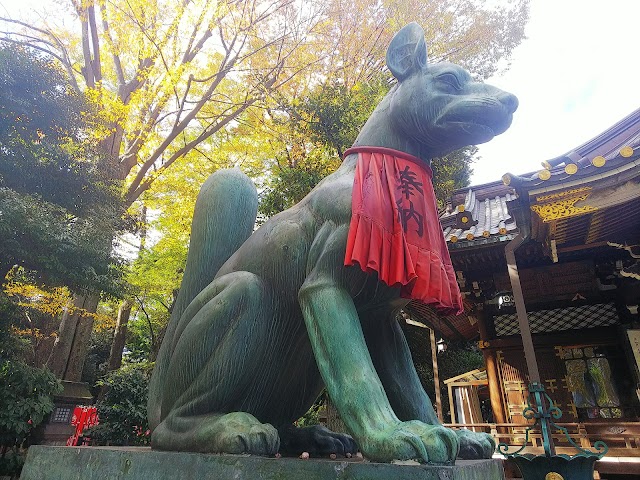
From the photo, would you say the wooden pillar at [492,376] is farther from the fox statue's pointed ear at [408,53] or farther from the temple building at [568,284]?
the fox statue's pointed ear at [408,53]

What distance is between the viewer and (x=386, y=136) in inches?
73.3

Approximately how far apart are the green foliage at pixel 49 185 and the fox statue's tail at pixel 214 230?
18.7 feet

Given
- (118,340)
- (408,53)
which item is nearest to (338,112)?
(408,53)

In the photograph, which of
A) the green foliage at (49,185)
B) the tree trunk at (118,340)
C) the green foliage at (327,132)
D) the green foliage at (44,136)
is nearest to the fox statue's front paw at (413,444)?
the green foliage at (327,132)

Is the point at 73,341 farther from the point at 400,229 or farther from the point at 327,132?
the point at 400,229

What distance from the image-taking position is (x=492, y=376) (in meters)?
8.55

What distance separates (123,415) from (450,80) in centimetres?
958

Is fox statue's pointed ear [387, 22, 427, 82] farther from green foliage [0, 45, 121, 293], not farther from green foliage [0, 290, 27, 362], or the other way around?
green foliage [0, 290, 27, 362]

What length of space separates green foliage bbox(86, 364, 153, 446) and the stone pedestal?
7997 millimetres

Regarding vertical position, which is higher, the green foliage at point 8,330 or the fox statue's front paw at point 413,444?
the green foliage at point 8,330

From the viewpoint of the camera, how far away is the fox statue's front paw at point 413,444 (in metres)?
1.10

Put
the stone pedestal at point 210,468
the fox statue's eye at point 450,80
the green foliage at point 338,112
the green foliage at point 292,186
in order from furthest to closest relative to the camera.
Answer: the green foliage at point 292,186, the green foliage at point 338,112, the fox statue's eye at point 450,80, the stone pedestal at point 210,468

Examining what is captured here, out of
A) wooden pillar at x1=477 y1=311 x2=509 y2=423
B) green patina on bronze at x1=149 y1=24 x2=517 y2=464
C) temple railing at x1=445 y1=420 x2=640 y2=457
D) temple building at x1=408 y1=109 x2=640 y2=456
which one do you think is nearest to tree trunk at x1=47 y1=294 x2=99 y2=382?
temple building at x1=408 y1=109 x2=640 y2=456

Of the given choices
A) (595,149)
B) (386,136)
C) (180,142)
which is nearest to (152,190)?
(180,142)
